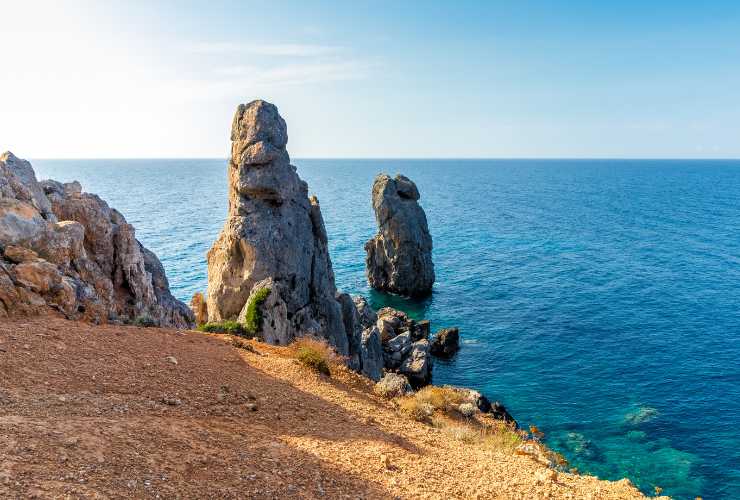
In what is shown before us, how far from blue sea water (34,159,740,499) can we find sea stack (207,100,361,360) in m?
15.9

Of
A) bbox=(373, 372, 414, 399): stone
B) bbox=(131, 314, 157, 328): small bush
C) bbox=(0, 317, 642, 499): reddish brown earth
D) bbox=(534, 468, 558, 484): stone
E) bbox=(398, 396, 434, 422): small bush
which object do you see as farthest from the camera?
bbox=(373, 372, 414, 399): stone

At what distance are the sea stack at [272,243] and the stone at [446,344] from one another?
532 inches

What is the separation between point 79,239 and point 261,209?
1531 centimetres

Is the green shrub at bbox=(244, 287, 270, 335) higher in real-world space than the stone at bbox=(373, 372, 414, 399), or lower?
higher

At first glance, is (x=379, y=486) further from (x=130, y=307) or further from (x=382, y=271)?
(x=382, y=271)

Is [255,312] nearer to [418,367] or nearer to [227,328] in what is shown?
[227,328]

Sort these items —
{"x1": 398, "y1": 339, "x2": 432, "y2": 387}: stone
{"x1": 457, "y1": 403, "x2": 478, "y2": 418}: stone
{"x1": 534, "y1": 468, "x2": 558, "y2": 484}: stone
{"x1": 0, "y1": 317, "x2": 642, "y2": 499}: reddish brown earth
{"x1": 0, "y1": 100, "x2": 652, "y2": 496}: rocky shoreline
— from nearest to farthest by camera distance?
{"x1": 0, "y1": 317, "x2": 642, "y2": 499}: reddish brown earth
{"x1": 534, "y1": 468, "x2": 558, "y2": 484}: stone
{"x1": 0, "y1": 100, "x2": 652, "y2": 496}: rocky shoreline
{"x1": 457, "y1": 403, "x2": 478, "y2": 418}: stone
{"x1": 398, "y1": 339, "x2": 432, "y2": 387}: stone

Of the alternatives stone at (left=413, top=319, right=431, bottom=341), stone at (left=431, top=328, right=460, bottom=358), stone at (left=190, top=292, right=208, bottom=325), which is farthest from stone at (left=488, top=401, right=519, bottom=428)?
stone at (left=190, top=292, right=208, bottom=325)

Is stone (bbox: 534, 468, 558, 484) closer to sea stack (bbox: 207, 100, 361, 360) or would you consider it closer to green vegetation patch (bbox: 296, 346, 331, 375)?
green vegetation patch (bbox: 296, 346, 331, 375)

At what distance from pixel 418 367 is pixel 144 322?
26490 millimetres

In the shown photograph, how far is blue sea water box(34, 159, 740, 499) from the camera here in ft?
114

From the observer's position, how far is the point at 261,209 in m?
36.3

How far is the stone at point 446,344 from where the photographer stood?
5006cm

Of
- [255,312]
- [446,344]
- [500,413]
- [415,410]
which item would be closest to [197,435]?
[415,410]
